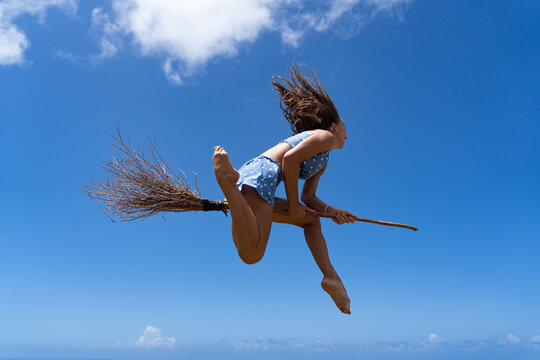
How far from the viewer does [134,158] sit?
4.44m

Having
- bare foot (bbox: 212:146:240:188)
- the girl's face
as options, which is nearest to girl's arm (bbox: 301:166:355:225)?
the girl's face

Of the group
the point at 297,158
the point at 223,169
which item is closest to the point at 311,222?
the point at 297,158

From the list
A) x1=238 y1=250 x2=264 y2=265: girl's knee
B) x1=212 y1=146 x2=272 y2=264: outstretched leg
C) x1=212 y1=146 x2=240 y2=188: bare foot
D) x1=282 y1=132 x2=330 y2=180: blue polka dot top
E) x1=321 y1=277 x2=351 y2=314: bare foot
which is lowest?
→ x1=321 y1=277 x2=351 y2=314: bare foot

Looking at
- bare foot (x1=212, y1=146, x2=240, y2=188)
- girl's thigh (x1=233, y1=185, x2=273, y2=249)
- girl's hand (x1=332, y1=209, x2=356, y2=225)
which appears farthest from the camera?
girl's hand (x1=332, y1=209, x2=356, y2=225)

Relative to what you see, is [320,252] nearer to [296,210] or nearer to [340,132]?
[296,210]

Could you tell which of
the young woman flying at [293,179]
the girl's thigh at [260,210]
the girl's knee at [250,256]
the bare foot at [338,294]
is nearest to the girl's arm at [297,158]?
the young woman flying at [293,179]

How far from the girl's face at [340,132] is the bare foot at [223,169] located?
1211 mm

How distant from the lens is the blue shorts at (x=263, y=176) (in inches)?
137

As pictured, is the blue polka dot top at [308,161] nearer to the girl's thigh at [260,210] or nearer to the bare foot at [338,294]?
the girl's thigh at [260,210]

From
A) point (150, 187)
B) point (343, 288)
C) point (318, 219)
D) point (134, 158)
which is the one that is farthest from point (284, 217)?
point (134, 158)

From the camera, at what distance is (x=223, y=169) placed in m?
3.24

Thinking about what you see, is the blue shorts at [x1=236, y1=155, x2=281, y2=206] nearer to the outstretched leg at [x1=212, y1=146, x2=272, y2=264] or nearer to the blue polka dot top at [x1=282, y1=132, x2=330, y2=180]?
the outstretched leg at [x1=212, y1=146, x2=272, y2=264]

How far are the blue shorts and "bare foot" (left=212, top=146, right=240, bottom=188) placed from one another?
0.76 feet

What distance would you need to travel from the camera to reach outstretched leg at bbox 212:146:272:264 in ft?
10.7
